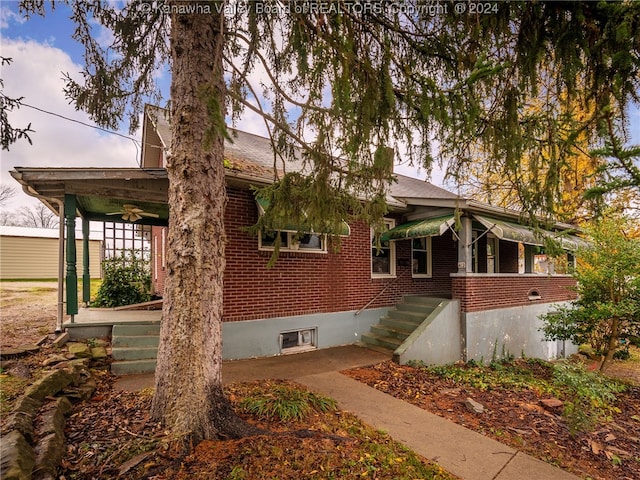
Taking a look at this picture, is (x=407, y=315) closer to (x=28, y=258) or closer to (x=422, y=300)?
(x=422, y=300)

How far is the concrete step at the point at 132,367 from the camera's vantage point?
5.24 meters

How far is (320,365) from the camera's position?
6297 millimetres

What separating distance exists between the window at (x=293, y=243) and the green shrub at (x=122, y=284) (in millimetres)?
5447

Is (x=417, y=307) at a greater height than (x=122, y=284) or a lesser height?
lesser

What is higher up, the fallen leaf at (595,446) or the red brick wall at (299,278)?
the red brick wall at (299,278)

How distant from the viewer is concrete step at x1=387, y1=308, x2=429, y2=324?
8080 millimetres

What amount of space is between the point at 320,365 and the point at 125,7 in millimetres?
6572

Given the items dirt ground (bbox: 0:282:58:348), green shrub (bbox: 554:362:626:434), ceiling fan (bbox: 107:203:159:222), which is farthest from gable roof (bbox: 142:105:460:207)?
dirt ground (bbox: 0:282:58:348)

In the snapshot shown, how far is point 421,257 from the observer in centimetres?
1005

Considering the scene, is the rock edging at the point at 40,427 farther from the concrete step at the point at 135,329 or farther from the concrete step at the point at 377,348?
the concrete step at the point at 377,348

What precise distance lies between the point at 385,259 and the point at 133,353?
20.8ft

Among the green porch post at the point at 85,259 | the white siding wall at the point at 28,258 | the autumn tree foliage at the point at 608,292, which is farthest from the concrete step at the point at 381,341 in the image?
the white siding wall at the point at 28,258

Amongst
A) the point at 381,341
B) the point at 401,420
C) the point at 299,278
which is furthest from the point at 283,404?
the point at 381,341

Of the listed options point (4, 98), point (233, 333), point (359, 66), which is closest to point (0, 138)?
point (4, 98)
